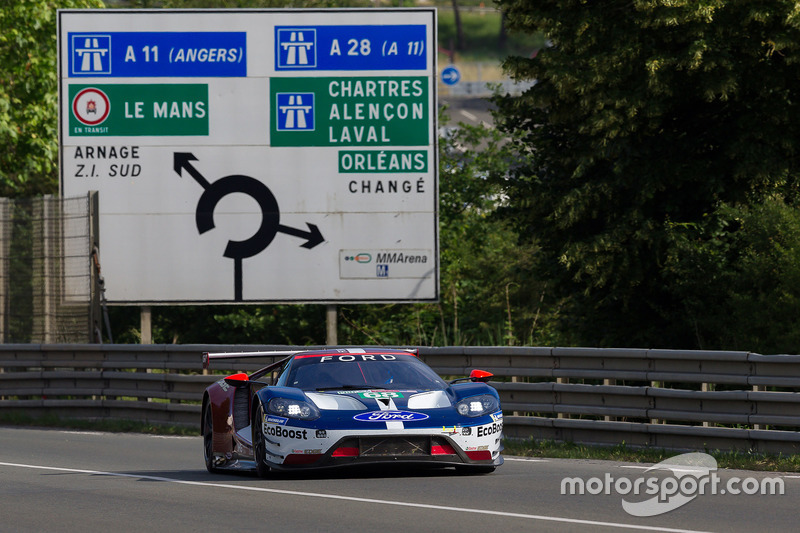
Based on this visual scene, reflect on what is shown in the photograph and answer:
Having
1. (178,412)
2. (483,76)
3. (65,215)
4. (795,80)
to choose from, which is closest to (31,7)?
(65,215)

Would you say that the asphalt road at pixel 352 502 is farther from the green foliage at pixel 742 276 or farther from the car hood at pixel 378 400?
the green foliage at pixel 742 276

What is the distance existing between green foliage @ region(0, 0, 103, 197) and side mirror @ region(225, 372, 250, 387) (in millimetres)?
16604

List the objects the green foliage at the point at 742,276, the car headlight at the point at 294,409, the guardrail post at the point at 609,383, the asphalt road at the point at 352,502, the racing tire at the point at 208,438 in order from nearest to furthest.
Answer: the asphalt road at the point at 352,502 < the car headlight at the point at 294,409 < the racing tire at the point at 208,438 < the guardrail post at the point at 609,383 < the green foliage at the point at 742,276

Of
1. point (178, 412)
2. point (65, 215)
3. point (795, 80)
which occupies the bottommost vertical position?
point (178, 412)

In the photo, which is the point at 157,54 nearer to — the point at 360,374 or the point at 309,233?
the point at 309,233

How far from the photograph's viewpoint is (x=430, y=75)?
21.5m

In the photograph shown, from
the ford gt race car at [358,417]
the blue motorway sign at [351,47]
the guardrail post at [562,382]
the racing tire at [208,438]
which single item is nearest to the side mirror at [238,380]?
the ford gt race car at [358,417]

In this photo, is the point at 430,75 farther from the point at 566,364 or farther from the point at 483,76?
the point at 483,76

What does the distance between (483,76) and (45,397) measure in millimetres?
80347

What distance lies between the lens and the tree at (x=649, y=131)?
18.0 metres

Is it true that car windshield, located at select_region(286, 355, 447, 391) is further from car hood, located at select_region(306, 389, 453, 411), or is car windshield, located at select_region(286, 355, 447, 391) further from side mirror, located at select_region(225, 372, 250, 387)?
side mirror, located at select_region(225, 372, 250, 387)

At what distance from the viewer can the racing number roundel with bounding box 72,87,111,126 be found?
2131cm

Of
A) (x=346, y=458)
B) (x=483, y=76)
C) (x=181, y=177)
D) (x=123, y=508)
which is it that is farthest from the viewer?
(x=483, y=76)

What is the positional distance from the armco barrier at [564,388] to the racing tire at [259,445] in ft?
13.2
